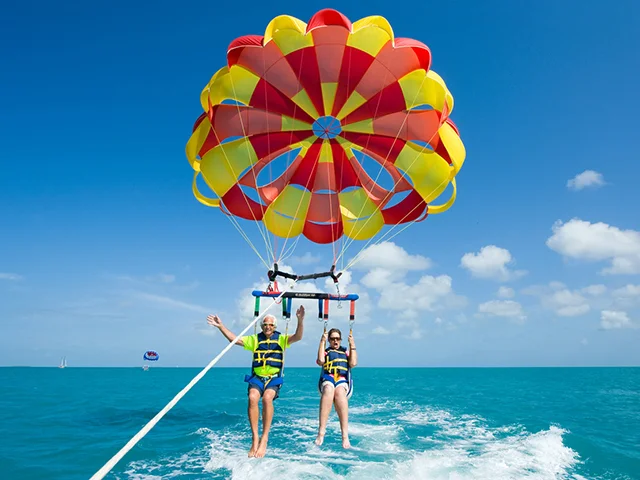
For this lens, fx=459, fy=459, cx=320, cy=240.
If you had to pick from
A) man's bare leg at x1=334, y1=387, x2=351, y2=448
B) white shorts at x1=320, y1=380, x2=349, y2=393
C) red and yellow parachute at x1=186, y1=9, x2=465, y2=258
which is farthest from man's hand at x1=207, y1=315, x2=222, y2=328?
red and yellow parachute at x1=186, y1=9, x2=465, y2=258

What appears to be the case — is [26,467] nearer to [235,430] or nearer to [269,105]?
[235,430]

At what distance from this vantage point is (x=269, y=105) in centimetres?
819

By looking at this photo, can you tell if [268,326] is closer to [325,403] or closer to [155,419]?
[325,403]

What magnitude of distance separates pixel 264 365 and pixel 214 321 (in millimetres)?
905

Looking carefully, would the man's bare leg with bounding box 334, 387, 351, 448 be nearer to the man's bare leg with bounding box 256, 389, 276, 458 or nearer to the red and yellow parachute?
the man's bare leg with bounding box 256, 389, 276, 458

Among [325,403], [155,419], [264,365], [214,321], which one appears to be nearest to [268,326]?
[264,365]

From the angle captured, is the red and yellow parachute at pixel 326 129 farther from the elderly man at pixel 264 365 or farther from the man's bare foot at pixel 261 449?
the man's bare foot at pixel 261 449

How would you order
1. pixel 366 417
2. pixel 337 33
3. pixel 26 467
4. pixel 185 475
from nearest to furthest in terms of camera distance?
pixel 337 33 → pixel 185 475 → pixel 26 467 → pixel 366 417

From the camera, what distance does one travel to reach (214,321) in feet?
19.8

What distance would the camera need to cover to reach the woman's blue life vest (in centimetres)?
620

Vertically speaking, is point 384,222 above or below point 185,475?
above

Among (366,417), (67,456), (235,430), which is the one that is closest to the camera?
(67,456)

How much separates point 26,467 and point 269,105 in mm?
8475

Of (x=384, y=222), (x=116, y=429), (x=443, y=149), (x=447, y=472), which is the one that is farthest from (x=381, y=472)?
(x=116, y=429)
